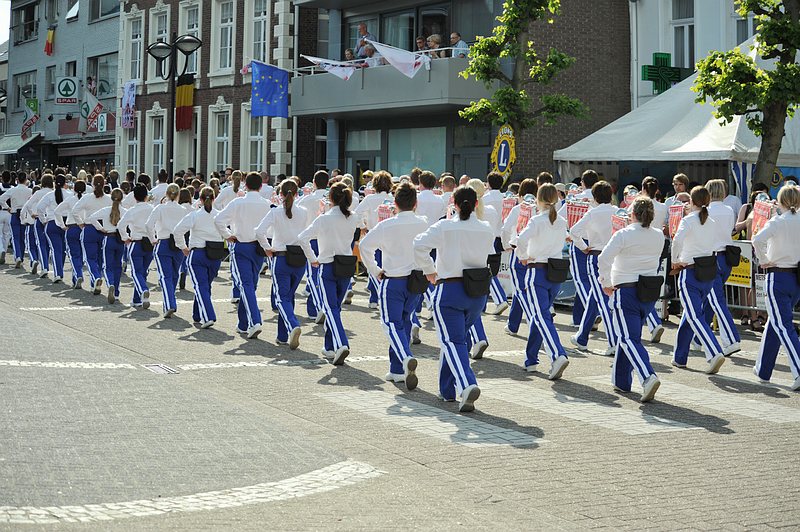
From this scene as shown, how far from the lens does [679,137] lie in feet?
70.1

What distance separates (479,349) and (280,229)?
2665 mm

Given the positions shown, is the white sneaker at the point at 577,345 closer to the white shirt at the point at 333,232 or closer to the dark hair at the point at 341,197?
the white shirt at the point at 333,232

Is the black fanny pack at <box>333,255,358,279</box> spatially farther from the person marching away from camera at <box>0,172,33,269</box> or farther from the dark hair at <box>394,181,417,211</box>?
the person marching away from camera at <box>0,172,33,269</box>

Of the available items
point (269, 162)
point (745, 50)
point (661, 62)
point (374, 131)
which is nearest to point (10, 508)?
point (745, 50)

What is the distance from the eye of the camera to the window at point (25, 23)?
5800cm

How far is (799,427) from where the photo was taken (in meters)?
9.48

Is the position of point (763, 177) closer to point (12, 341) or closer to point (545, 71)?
point (545, 71)

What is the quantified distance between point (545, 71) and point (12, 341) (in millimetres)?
14251

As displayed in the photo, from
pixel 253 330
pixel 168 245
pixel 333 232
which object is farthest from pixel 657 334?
pixel 168 245

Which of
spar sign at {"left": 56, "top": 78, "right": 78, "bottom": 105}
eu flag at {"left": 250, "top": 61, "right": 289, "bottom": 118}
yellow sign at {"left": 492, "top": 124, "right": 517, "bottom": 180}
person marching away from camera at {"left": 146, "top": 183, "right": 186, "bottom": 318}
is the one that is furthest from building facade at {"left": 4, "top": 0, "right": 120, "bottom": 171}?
person marching away from camera at {"left": 146, "top": 183, "right": 186, "bottom": 318}

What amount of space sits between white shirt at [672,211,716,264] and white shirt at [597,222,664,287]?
1.74 m

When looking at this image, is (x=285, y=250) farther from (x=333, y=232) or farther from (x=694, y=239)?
(x=694, y=239)

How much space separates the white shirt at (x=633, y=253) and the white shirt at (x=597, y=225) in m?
2.87

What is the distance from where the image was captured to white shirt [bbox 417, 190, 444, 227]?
15781mm
